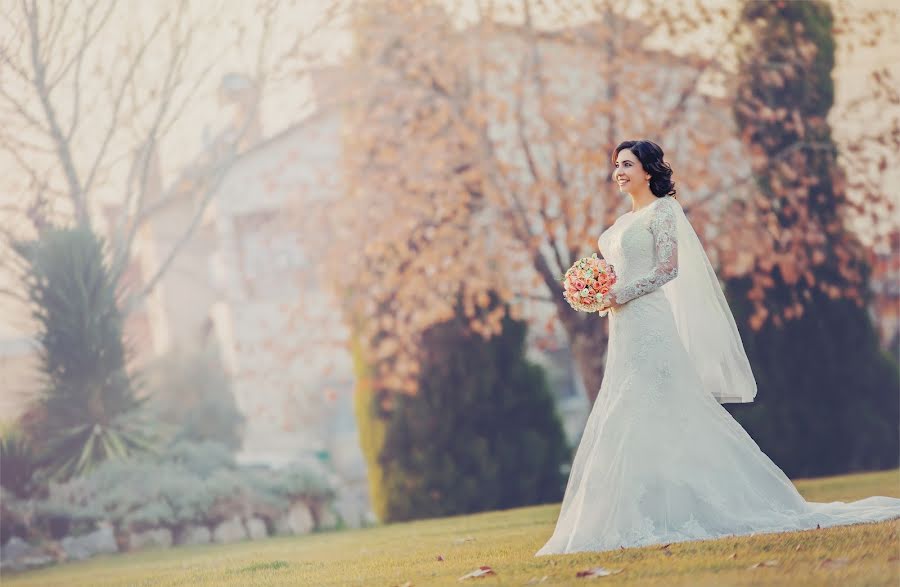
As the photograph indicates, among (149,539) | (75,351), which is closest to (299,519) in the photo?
(149,539)

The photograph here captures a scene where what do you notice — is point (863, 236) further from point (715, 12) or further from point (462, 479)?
point (462, 479)

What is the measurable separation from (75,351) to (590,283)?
23.4ft

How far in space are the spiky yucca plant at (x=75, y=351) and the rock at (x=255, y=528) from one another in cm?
145

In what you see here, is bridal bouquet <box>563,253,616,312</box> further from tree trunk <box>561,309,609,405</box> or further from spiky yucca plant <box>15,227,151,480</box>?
spiky yucca plant <box>15,227,151,480</box>

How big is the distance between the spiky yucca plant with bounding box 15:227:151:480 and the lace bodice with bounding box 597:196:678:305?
6967 millimetres

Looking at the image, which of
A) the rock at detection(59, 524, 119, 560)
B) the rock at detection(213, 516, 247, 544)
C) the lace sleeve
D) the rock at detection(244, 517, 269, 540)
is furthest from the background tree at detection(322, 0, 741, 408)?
the lace sleeve

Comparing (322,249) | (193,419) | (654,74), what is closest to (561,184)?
(654,74)

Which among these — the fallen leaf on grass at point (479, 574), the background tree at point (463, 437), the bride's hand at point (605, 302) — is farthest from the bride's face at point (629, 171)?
the background tree at point (463, 437)

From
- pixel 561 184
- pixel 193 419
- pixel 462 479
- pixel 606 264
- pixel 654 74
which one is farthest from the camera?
pixel 193 419

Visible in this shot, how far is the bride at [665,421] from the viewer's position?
553 cm

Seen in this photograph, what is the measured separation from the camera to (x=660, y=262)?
234 inches

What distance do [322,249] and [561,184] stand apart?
3.40m

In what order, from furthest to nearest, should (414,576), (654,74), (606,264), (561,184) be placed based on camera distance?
(654,74), (561,184), (606,264), (414,576)

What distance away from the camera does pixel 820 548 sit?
15.6ft
